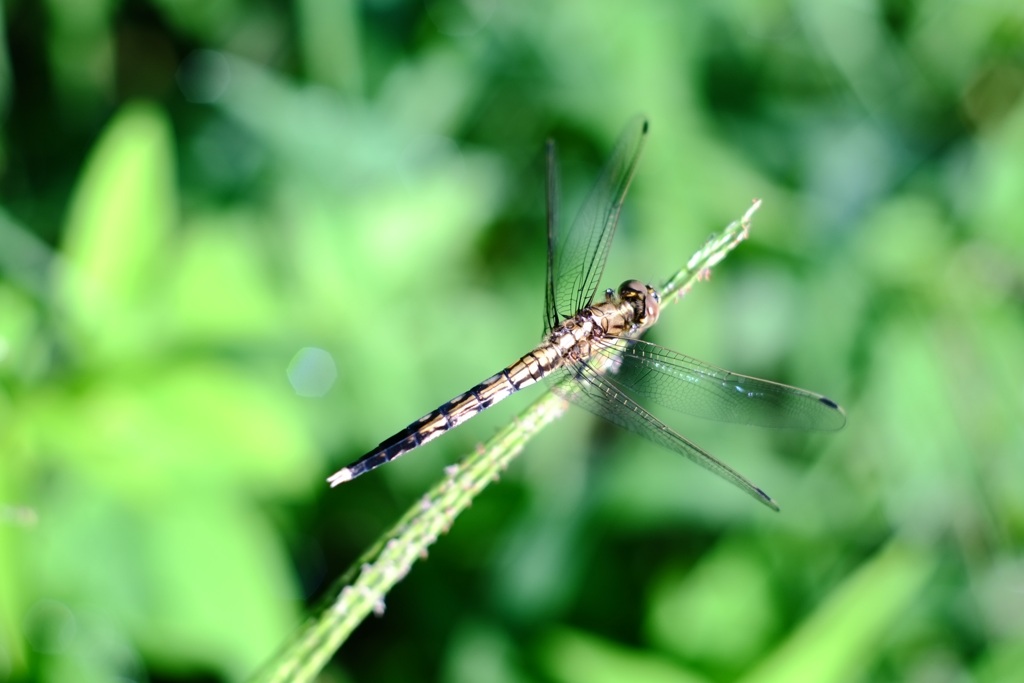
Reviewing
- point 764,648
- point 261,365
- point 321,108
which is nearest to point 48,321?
point 261,365

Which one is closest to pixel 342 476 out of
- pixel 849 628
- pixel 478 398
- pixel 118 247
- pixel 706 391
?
pixel 478 398

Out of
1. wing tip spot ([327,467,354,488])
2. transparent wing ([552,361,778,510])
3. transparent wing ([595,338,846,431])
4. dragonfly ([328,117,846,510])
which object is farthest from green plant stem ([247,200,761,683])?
transparent wing ([595,338,846,431])

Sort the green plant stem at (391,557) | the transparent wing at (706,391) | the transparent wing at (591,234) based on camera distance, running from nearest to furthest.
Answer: the green plant stem at (391,557), the transparent wing at (706,391), the transparent wing at (591,234)

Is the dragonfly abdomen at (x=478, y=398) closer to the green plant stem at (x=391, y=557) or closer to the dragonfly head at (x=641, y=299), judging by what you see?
the dragonfly head at (x=641, y=299)

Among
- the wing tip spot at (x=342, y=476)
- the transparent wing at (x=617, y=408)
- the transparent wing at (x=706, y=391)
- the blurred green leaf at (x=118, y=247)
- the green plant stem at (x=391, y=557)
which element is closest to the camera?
the green plant stem at (x=391, y=557)

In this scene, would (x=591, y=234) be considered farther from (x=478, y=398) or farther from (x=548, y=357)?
(x=478, y=398)

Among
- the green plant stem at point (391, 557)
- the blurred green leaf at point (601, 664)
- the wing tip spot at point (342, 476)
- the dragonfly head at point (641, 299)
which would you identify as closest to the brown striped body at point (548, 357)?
the dragonfly head at point (641, 299)

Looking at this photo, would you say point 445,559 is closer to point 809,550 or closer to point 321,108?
point 809,550
